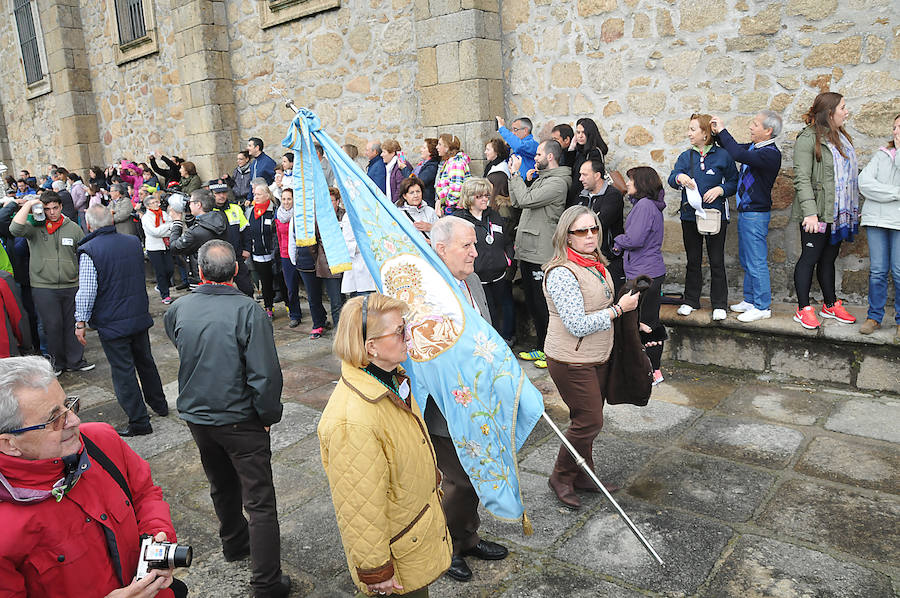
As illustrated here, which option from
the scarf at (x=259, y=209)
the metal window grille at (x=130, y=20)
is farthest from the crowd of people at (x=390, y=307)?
the metal window grille at (x=130, y=20)

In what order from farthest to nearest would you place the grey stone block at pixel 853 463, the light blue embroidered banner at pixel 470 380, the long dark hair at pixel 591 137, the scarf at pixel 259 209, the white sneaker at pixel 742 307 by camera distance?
1. the scarf at pixel 259 209
2. the long dark hair at pixel 591 137
3. the white sneaker at pixel 742 307
4. the grey stone block at pixel 853 463
5. the light blue embroidered banner at pixel 470 380

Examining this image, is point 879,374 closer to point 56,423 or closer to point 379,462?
point 379,462

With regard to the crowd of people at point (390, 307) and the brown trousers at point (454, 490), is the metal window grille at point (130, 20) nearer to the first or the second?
the crowd of people at point (390, 307)

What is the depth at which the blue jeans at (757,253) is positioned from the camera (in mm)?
5977

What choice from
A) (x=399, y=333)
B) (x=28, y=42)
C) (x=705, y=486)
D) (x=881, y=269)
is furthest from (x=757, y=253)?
(x=28, y=42)

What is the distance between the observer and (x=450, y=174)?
24.4 ft

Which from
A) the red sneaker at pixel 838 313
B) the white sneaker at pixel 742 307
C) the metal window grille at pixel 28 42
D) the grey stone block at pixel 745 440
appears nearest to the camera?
Result: the grey stone block at pixel 745 440

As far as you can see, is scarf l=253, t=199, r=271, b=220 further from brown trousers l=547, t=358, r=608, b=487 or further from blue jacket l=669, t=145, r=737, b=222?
brown trousers l=547, t=358, r=608, b=487

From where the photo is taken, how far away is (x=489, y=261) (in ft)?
20.7

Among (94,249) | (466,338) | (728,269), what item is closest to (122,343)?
(94,249)

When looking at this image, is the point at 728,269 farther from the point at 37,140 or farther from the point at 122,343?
the point at 37,140

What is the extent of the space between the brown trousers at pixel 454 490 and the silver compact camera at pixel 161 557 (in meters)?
1.42

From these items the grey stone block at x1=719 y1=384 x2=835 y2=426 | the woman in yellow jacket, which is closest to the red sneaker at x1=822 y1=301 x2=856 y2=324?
the grey stone block at x1=719 y1=384 x2=835 y2=426

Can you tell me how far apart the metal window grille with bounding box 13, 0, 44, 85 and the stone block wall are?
15671mm
